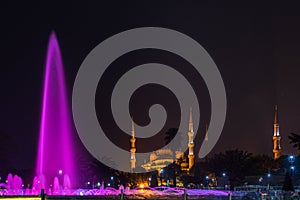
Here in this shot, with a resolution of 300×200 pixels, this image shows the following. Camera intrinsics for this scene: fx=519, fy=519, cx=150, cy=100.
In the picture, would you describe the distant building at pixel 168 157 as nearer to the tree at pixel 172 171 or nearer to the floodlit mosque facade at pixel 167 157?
the floodlit mosque facade at pixel 167 157

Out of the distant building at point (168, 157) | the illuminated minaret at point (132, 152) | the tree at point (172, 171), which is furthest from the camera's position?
the illuminated minaret at point (132, 152)

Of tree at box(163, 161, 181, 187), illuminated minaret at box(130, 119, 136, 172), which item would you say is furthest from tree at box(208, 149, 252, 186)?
illuminated minaret at box(130, 119, 136, 172)

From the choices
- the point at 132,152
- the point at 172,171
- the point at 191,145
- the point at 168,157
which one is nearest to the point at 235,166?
the point at 172,171

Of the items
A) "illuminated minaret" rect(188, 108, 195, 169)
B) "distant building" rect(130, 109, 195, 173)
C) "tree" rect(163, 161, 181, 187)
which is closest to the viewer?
"tree" rect(163, 161, 181, 187)

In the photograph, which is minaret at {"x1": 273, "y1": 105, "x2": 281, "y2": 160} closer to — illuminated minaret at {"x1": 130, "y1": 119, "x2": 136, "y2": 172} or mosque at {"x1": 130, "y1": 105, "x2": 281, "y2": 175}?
mosque at {"x1": 130, "y1": 105, "x2": 281, "y2": 175}

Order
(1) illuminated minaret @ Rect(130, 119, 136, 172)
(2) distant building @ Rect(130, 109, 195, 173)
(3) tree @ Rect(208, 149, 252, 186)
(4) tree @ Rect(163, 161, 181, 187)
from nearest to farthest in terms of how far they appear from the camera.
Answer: (3) tree @ Rect(208, 149, 252, 186)
(4) tree @ Rect(163, 161, 181, 187)
(2) distant building @ Rect(130, 109, 195, 173)
(1) illuminated minaret @ Rect(130, 119, 136, 172)

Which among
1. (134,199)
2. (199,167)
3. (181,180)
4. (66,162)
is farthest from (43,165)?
(199,167)

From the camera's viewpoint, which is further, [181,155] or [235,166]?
[181,155]

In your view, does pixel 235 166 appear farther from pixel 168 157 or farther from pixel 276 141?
pixel 168 157

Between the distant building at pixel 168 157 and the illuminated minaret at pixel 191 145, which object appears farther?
the illuminated minaret at pixel 191 145

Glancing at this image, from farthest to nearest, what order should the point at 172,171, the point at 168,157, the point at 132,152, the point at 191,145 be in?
1. the point at 168,157
2. the point at 132,152
3. the point at 191,145
4. the point at 172,171

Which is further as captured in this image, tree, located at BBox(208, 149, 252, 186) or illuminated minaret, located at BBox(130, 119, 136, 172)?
illuminated minaret, located at BBox(130, 119, 136, 172)

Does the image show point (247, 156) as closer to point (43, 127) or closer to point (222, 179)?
point (222, 179)

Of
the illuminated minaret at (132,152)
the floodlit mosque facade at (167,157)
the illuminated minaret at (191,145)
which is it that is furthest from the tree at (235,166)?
the illuminated minaret at (132,152)
